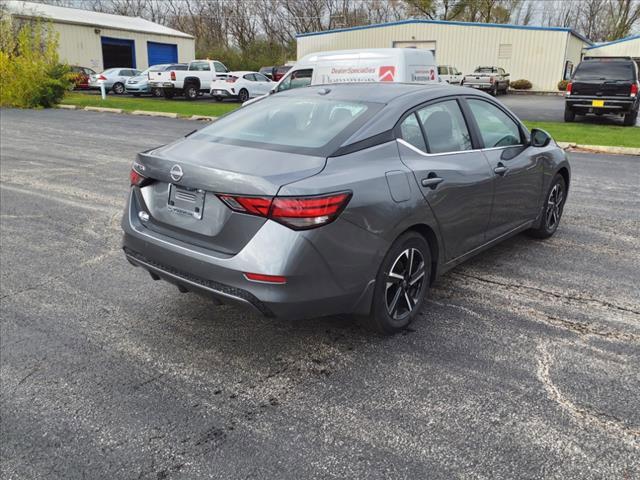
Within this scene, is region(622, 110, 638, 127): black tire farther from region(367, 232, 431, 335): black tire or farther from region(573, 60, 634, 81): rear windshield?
region(367, 232, 431, 335): black tire

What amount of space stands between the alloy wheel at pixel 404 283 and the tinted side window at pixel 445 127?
30.5 inches

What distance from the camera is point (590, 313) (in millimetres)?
4062

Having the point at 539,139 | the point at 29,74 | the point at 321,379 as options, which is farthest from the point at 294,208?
the point at 29,74

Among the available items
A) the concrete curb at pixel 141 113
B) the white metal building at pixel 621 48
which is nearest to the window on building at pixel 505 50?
the white metal building at pixel 621 48

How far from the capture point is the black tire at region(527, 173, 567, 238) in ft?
18.2

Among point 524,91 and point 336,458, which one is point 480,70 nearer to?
point 524,91

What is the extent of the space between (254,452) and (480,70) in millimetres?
35202

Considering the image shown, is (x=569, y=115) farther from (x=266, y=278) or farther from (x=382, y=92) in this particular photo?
(x=266, y=278)

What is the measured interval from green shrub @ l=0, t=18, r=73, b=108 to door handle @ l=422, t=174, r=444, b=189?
2296 cm

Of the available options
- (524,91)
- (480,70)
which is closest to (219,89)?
(480,70)

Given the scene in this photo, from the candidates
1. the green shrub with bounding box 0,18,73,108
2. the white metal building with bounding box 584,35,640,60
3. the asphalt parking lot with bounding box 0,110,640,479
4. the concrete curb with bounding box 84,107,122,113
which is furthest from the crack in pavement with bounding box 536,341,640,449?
the white metal building with bounding box 584,35,640,60

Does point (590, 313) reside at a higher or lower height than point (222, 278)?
lower

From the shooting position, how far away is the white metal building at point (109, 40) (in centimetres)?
3678

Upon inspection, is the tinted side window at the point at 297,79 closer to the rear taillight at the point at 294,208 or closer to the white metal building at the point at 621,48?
the rear taillight at the point at 294,208
